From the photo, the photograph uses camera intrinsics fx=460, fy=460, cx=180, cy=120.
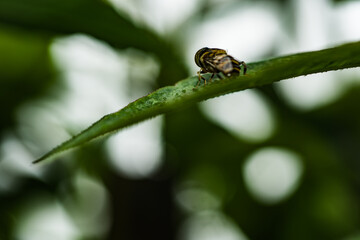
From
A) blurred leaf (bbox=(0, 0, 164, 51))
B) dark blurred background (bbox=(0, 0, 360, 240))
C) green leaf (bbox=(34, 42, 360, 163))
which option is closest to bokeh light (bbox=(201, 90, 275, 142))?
dark blurred background (bbox=(0, 0, 360, 240))

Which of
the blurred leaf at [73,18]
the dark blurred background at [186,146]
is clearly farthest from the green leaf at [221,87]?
the dark blurred background at [186,146]

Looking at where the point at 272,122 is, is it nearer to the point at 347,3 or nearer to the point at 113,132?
the point at 347,3

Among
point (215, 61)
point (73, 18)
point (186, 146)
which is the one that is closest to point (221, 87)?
point (215, 61)

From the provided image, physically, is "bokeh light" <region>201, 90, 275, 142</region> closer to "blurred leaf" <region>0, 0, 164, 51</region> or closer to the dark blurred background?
the dark blurred background

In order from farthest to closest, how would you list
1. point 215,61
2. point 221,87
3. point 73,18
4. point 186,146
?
point 186,146
point 73,18
point 215,61
point 221,87

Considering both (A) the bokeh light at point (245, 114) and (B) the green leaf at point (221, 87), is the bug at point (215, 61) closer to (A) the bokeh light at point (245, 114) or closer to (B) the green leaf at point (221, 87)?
(B) the green leaf at point (221, 87)

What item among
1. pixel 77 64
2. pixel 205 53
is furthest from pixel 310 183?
pixel 77 64

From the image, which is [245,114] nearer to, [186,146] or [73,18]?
[186,146]
